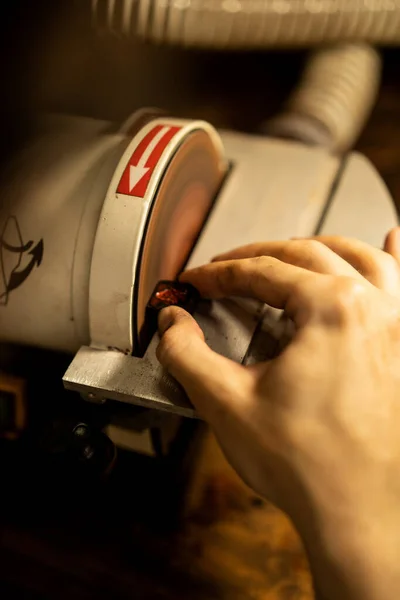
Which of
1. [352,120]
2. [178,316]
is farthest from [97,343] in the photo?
[352,120]

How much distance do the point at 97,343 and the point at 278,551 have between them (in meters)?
0.43

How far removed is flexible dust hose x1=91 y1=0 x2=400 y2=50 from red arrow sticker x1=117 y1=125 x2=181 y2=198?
1.10 ft

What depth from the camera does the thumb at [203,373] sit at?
0.51 m

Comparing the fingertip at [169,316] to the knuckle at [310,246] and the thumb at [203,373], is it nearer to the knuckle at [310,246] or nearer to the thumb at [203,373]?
the thumb at [203,373]

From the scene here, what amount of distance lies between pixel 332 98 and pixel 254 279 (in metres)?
0.76

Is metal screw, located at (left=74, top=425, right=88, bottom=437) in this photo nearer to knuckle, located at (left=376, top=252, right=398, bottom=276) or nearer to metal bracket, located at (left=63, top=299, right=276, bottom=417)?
metal bracket, located at (left=63, top=299, right=276, bottom=417)

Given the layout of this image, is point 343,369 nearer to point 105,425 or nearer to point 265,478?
point 265,478

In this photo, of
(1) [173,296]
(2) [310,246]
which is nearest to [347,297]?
(2) [310,246]

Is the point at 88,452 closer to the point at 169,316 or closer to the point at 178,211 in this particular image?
the point at 169,316

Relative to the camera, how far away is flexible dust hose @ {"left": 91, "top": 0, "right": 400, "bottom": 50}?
3.18ft

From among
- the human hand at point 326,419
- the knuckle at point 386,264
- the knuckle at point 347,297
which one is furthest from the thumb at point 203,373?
the knuckle at point 386,264

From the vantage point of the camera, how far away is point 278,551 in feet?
2.65

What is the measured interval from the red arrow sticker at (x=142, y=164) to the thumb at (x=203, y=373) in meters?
0.16

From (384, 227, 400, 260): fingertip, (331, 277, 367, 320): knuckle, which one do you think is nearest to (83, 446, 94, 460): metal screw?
(331, 277, 367, 320): knuckle
